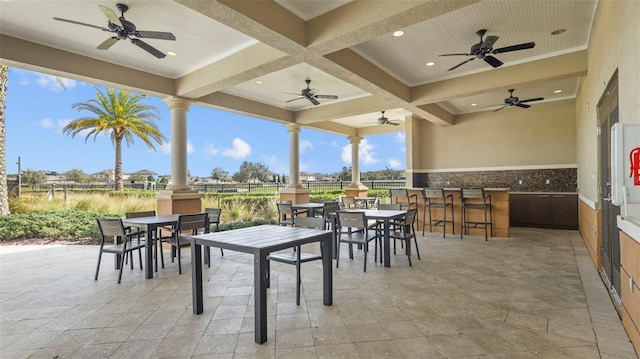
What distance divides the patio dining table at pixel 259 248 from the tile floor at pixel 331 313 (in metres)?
0.15

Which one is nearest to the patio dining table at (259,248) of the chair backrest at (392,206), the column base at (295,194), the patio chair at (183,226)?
the patio chair at (183,226)

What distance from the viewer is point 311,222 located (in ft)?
12.6

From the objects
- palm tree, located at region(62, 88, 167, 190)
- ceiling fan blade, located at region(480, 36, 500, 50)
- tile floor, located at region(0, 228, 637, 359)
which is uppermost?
palm tree, located at region(62, 88, 167, 190)

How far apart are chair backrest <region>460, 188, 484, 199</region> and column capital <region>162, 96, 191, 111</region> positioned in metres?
5.50

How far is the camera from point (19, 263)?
A: 4.56m

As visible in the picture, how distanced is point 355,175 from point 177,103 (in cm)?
648

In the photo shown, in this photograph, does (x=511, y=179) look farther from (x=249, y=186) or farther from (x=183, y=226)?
(x=249, y=186)

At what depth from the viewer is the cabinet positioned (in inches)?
277

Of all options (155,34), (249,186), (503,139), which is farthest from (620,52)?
(249,186)

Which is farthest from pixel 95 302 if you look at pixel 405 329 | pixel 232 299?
pixel 405 329

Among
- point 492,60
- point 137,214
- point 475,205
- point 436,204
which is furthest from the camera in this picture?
point 436,204

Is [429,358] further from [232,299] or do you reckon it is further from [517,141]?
[517,141]

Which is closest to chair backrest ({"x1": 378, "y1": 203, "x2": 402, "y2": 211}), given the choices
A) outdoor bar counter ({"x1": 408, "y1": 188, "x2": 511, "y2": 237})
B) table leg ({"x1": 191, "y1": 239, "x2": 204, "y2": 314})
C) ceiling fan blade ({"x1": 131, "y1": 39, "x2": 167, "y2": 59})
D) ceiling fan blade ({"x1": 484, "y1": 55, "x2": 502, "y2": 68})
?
outdoor bar counter ({"x1": 408, "y1": 188, "x2": 511, "y2": 237})

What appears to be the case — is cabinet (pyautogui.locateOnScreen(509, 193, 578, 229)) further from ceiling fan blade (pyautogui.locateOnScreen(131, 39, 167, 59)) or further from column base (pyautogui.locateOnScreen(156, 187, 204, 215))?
ceiling fan blade (pyautogui.locateOnScreen(131, 39, 167, 59))
